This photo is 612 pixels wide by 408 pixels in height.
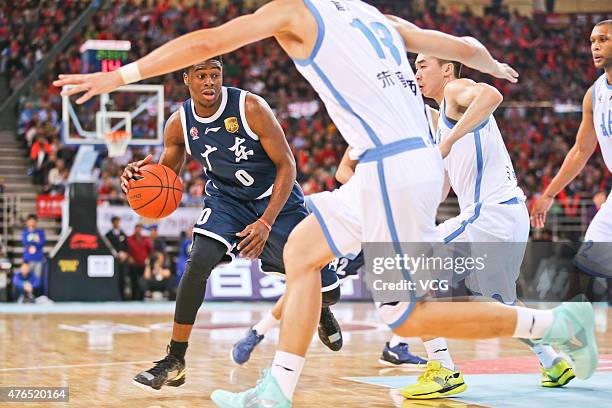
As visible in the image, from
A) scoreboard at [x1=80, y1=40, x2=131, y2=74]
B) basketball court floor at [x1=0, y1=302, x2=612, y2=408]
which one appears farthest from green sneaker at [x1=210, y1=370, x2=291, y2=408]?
scoreboard at [x1=80, y1=40, x2=131, y2=74]

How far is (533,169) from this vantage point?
22.3m

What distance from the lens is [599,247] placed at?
6.23 metres

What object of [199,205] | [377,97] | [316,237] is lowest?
[199,205]

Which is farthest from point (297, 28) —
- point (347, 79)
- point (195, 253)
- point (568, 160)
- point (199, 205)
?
point (199, 205)

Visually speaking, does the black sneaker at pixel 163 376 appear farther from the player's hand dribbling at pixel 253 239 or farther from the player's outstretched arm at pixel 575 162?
the player's outstretched arm at pixel 575 162

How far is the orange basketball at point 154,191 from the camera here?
19.0 ft

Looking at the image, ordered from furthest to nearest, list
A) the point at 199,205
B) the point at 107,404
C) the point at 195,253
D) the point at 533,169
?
the point at 533,169 → the point at 199,205 → the point at 195,253 → the point at 107,404

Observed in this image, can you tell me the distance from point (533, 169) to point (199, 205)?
28.4 feet

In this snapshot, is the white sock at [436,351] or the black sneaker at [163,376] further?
the white sock at [436,351]

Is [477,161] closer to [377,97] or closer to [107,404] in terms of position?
[377,97]

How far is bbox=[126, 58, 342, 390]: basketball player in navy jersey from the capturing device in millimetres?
5613

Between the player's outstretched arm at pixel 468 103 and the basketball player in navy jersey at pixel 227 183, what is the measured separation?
1067 millimetres

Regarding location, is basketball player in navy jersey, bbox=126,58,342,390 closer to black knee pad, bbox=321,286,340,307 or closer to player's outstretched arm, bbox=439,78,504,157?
black knee pad, bbox=321,286,340,307

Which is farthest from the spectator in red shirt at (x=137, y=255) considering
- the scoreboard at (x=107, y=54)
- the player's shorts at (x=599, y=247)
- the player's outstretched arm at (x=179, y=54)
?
the player's outstretched arm at (x=179, y=54)
